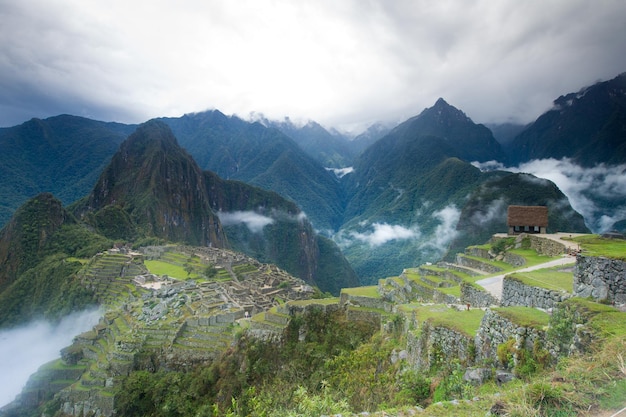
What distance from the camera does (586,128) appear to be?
129 meters

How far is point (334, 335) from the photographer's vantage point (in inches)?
817

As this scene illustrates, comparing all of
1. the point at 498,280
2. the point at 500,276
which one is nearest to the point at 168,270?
the point at 500,276

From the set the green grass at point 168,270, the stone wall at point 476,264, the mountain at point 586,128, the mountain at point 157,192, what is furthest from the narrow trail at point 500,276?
the mountain at point 586,128

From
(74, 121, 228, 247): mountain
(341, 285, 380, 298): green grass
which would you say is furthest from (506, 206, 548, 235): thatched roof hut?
(74, 121, 228, 247): mountain

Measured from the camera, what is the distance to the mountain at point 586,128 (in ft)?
362

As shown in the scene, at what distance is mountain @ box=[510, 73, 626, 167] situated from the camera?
110m

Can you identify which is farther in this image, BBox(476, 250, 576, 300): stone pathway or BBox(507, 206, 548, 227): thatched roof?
BBox(507, 206, 548, 227): thatched roof

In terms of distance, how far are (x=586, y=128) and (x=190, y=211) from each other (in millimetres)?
151840

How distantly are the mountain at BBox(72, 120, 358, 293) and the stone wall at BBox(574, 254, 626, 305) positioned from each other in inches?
4073

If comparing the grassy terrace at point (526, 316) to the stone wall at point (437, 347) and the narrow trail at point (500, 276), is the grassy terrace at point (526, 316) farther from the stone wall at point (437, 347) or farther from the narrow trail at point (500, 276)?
the narrow trail at point (500, 276)

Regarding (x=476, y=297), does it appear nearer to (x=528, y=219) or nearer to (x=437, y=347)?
(x=437, y=347)

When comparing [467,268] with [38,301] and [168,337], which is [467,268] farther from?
[38,301]

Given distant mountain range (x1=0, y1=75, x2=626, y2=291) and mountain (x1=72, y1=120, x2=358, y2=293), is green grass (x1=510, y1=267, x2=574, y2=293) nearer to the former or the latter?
distant mountain range (x1=0, y1=75, x2=626, y2=291)

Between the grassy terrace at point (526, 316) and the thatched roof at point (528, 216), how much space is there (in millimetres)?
19150
